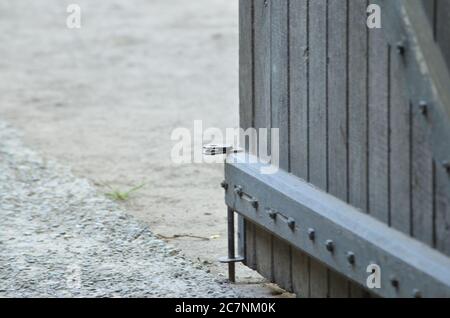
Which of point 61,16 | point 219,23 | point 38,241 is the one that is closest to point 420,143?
point 38,241

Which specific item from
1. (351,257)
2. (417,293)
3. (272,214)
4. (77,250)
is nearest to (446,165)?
(417,293)

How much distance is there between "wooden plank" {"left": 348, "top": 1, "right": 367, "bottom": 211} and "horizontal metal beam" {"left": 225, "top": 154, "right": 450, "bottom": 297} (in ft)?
0.26

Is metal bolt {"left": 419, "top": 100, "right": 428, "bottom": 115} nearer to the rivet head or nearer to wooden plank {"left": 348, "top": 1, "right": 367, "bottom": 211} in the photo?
wooden plank {"left": 348, "top": 1, "right": 367, "bottom": 211}

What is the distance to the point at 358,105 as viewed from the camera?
392 cm

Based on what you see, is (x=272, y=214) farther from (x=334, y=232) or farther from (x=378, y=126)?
(x=378, y=126)

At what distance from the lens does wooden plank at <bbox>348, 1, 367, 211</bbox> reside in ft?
12.7

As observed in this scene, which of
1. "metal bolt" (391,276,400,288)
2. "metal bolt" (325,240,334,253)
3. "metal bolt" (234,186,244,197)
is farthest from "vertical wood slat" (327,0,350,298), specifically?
"metal bolt" (234,186,244,197)

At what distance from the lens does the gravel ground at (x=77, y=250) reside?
15.6 ft

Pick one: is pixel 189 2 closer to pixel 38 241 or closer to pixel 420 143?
pixel 38 241

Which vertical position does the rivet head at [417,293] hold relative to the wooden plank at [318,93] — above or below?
below

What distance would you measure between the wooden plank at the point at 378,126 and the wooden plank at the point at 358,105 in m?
0.04

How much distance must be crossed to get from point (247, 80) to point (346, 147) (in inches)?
37.3

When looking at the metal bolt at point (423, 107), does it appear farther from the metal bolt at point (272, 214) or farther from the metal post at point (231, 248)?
the metal post at point (231, 248)

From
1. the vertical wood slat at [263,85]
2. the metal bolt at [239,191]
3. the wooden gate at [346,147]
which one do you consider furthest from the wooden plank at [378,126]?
the metal bolt at [239,191]
